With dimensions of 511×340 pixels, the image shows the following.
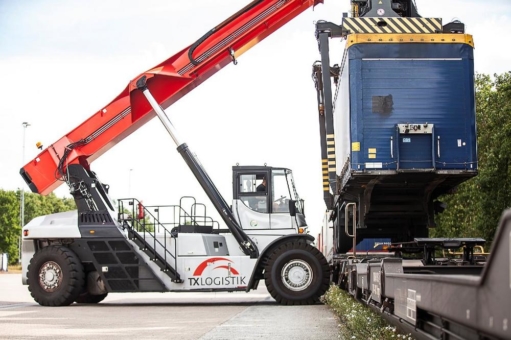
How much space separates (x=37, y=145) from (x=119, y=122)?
2.14 m

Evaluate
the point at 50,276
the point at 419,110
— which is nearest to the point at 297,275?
the point at 50,276

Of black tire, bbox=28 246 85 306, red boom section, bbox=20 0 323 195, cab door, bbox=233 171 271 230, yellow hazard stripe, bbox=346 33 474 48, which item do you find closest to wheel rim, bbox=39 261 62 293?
black tire, bbox=28 246 85 306

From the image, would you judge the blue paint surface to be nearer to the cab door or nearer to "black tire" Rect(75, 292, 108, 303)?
the cab door

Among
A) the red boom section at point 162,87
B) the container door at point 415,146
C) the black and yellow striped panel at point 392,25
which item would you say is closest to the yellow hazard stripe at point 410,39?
the black and yellow striped panel at point 392,25

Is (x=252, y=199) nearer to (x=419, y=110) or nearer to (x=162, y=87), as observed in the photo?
(x=162, y=87)

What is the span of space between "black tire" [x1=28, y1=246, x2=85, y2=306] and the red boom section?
5.90 ft

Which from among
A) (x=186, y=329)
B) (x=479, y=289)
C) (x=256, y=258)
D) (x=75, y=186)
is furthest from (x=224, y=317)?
(x=479, y=289)

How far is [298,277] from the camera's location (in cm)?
1808

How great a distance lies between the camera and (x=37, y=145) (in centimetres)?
1981

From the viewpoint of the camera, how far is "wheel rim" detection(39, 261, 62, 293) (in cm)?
1856

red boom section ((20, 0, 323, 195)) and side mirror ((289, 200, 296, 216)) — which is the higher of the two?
red boom section ((20, 0, 323, 195))

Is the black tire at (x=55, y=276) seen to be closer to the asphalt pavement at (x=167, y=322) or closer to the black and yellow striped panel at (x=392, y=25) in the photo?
the asphalt pavement at (x=167, y=322)

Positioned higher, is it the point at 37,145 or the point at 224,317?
the point at 37,145

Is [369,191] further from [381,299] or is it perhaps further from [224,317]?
[381,299]
